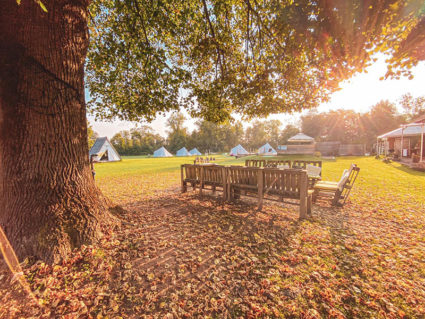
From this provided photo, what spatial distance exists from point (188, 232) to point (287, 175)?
309 cm

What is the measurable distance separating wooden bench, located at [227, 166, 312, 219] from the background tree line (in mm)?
16792

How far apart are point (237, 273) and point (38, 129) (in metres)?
3.93

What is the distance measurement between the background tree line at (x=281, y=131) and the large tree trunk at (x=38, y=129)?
1983 centimetres

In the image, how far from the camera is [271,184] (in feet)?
17.5

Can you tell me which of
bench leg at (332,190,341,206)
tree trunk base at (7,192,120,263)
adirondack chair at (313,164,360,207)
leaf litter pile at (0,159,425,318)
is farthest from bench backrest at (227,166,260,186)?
tree trunk base at (7,192,120,263)

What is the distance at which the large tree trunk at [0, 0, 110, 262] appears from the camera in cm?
275

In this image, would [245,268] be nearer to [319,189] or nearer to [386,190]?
[319,189]

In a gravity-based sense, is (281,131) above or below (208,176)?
above

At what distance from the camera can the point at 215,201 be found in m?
6.56

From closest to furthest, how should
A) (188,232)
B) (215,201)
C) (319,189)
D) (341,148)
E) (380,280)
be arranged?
(380,280), (188,232), (319,189), (215,201), (341,148)

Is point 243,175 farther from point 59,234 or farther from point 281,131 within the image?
point 281,131

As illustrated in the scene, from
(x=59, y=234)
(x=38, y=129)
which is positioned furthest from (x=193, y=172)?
(x=38, y=129)

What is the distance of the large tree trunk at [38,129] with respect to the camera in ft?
9.04

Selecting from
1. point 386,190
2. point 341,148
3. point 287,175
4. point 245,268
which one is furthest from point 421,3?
point 341,148
